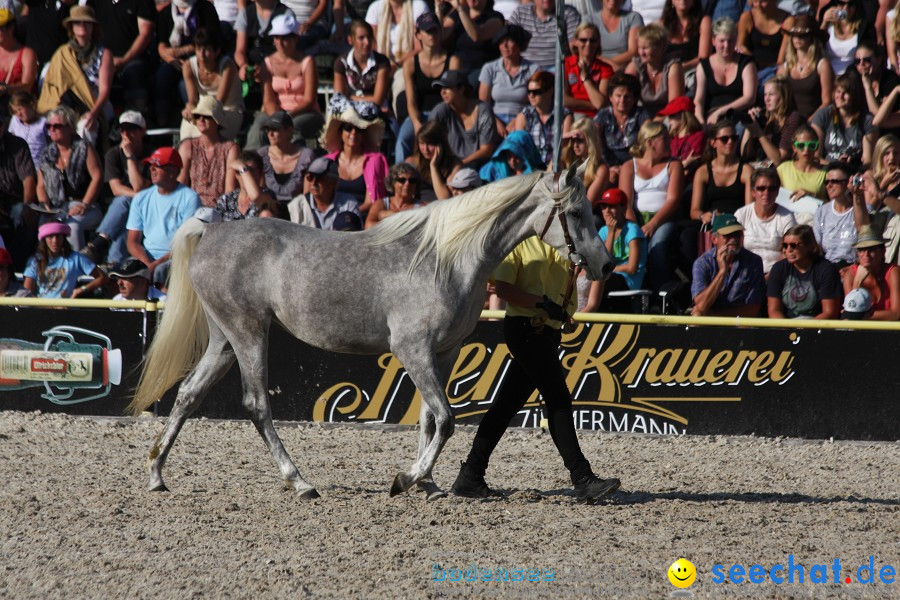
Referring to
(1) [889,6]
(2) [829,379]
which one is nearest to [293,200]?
(2) [829,379]

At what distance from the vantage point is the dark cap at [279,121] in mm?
10688

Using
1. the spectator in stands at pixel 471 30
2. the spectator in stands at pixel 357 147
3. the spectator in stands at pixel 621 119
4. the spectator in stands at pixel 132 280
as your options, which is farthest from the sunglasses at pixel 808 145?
the spectator in stands at pixel 132 280

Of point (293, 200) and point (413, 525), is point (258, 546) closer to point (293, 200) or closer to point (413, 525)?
point (413, 525)

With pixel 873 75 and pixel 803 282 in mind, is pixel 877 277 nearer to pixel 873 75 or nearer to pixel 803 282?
pixel 803 282

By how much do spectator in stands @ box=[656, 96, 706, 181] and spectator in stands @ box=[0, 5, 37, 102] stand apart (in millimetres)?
6667

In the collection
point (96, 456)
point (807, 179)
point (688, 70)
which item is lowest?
point (96, 456)

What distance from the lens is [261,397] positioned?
6.57 meters

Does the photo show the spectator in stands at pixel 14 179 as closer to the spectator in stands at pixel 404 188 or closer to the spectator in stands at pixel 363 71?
the spectator in stands at pixel 363 71

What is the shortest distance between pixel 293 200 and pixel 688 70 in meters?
3.95

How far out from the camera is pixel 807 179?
988cm

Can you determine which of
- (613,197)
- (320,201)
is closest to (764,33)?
(613,197)

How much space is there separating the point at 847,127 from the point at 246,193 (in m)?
5.37

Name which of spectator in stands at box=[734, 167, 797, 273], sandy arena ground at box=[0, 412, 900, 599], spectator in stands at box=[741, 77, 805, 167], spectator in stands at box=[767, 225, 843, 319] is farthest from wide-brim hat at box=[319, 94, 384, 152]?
spectator in stands at box=[767, 225, 843, 319]

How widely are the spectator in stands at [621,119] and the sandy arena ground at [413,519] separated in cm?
290
